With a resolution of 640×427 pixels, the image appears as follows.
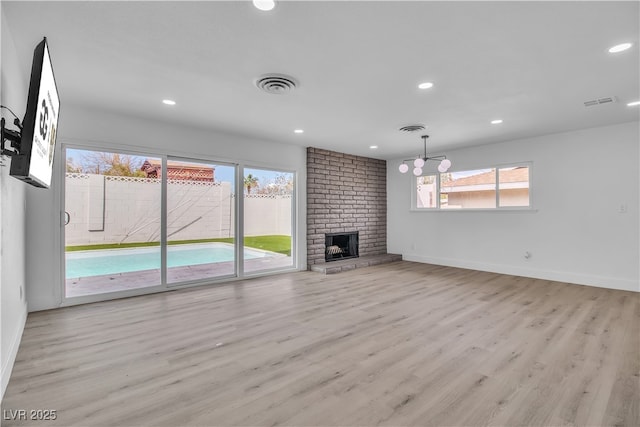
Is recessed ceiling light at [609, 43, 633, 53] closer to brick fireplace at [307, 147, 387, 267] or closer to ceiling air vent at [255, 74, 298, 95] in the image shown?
ceiling air vent at [255, 74, 298, 95]

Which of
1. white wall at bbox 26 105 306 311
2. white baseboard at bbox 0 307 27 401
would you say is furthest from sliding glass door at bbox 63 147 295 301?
white baseboard at bbox 0 307 27 401

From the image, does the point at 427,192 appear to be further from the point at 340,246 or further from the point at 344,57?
the point at 344,57

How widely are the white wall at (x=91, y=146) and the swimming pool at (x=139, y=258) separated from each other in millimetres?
251

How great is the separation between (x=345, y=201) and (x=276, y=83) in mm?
4063

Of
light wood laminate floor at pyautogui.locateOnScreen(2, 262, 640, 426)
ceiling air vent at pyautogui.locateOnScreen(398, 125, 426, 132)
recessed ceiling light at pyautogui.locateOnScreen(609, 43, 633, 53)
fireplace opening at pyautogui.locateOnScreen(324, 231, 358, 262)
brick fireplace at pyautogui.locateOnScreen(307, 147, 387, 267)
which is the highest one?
ceiling air vent at pyautogui.locateOnScreen(398, 125, 426, 132)

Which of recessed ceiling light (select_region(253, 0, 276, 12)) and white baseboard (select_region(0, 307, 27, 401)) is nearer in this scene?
recessed ceiling light (select_region(253, 0, 276, 12))

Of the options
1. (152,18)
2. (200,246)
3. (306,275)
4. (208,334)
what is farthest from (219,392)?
(306,275)

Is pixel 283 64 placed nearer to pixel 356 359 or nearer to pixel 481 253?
pixel 356 359

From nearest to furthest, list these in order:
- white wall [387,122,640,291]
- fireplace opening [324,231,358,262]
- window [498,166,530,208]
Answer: white wall [387,122,640,291] < window [498,166,530,208] < fireplace opening [324,231,358,262]

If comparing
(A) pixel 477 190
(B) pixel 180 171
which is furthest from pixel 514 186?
(B) pixel 180 171

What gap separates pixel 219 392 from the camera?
2.01 meters

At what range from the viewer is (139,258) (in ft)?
14.5

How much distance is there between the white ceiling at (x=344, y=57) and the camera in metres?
2.04

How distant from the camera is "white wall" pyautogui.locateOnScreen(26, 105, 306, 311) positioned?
362 centimetres
